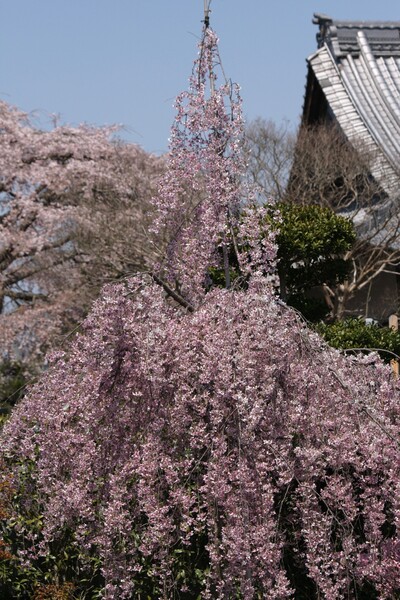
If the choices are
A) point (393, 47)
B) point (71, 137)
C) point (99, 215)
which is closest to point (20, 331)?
point (99, 215)

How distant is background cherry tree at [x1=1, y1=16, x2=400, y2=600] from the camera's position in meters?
6.09

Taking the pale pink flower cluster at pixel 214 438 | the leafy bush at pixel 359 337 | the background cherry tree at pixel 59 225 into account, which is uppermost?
the background cherry tree at pixel 59 225

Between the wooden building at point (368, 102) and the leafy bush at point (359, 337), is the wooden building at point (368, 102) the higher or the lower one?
the higher one

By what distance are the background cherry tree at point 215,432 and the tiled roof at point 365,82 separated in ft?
51.4

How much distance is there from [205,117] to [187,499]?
2.67 m

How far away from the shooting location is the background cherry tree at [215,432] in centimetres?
609

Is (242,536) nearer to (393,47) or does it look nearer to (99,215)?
(99,215)

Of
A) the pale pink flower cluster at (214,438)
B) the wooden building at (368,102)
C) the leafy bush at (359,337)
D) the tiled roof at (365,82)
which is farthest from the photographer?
the tiled roof at (365,82)

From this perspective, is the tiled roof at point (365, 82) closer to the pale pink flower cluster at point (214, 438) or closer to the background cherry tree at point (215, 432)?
the background cherry tree at point (215, 432)

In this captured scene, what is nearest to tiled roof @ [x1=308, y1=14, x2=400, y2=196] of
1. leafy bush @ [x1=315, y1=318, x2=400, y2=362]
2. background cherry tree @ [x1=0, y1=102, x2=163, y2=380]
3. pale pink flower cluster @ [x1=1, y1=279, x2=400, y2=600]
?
background cherry tree @ [x1=0, y1=102, x2=163, y2=380]

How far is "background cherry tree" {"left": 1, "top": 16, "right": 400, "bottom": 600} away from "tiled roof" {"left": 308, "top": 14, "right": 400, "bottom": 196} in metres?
15.7

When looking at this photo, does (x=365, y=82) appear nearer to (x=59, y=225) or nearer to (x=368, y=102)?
(x=368, y=102)

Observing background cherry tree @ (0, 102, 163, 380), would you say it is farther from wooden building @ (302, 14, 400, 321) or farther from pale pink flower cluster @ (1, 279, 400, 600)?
pale pink flower cluster @ (1, 279, 400, 600)

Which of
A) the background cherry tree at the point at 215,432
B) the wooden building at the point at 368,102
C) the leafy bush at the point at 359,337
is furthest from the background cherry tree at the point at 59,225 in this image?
the background cherry tree at the point at 215,432
